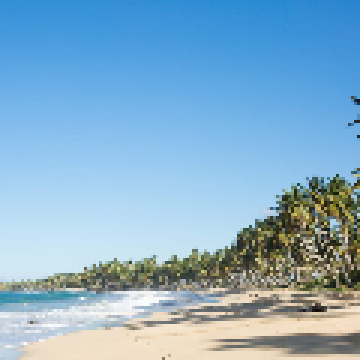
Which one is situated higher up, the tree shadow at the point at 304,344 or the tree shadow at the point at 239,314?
the tree shadow at the point at 304,344

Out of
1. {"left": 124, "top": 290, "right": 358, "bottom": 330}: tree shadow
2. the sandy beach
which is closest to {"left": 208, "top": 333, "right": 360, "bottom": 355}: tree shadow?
the sandy beach

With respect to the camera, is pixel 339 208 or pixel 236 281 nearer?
pixel 339 208

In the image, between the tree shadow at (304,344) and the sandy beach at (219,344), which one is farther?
the sandy beach at (219,344)

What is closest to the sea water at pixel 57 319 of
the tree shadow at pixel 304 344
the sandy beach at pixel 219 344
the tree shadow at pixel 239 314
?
the sandy beach at pixel 219 344

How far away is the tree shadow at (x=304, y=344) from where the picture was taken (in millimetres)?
15448

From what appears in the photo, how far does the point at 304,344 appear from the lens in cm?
1706

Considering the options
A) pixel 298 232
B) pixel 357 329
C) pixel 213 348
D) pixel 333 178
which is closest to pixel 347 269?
pixel 298 232

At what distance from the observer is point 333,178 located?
2953 inches

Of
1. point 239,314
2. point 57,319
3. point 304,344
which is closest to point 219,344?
point 304,344

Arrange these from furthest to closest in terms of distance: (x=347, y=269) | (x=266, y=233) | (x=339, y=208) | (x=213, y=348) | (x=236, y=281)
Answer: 1. (x=236, y=281)
2. (x=266, y=233)
3. (x=347, y=269)
4. (x=339, y=208)
5. (x=213, y=348)

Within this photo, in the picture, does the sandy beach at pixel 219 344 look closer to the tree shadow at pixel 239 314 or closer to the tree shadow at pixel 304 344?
the tree shadow at pixel 304 344

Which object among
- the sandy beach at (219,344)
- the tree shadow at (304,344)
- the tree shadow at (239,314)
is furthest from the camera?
the tree shadow at (239,314)

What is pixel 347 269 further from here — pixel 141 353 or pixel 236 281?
pixel 236 281

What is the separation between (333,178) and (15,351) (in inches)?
2419
